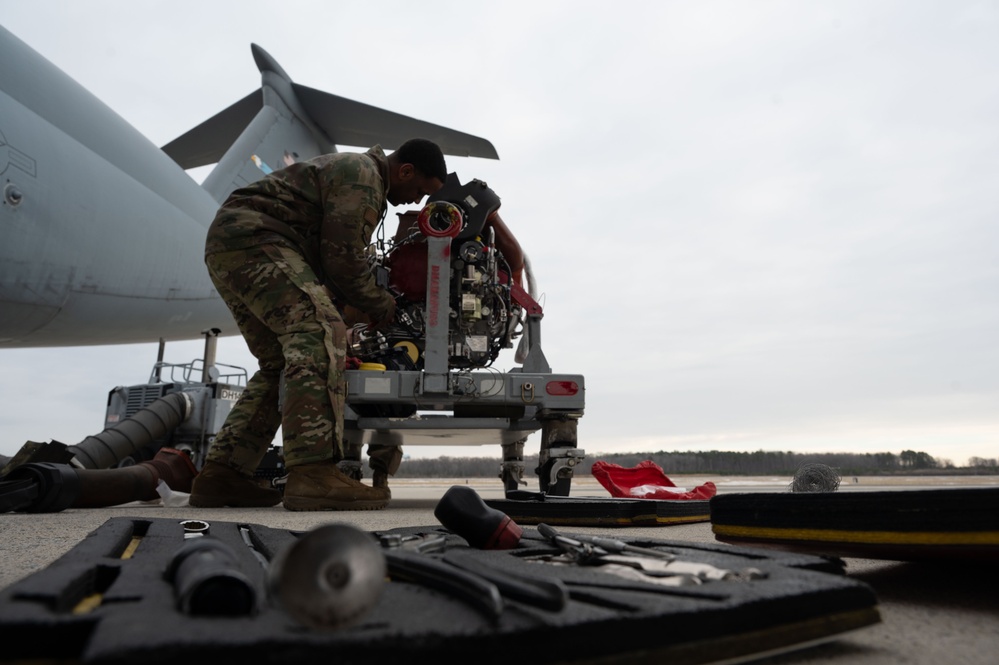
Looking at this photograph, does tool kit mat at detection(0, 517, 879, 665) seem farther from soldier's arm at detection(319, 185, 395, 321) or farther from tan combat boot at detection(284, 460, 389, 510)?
soldier's arm at detection(319, 185, 395, 321)

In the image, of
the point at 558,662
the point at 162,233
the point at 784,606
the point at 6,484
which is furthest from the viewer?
the point at 162,233

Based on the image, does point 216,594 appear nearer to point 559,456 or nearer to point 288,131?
point 559,456

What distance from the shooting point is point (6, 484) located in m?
2.51

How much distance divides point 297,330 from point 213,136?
11702 mm

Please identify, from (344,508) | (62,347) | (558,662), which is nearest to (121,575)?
(558,662)

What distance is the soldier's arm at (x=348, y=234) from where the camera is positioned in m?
2.93

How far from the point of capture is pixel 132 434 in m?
6.84

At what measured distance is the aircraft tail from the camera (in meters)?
10.4

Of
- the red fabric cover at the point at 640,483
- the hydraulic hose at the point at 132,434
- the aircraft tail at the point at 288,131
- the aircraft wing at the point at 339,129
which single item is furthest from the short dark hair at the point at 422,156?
the aircraft wing at the point at 339,129

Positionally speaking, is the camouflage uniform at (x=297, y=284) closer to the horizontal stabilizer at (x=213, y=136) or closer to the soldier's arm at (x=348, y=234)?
the soldier's arm at (x=348, y=234)

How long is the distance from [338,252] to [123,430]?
504 centimetres

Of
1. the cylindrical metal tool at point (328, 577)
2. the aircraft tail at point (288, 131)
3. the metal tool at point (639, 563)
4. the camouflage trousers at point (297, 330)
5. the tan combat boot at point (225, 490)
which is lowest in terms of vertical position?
the tan combat boot at point (225, 490)

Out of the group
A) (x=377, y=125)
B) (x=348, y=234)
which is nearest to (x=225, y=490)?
(x=348, y=234)

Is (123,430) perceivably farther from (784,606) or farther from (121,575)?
(784,606)
